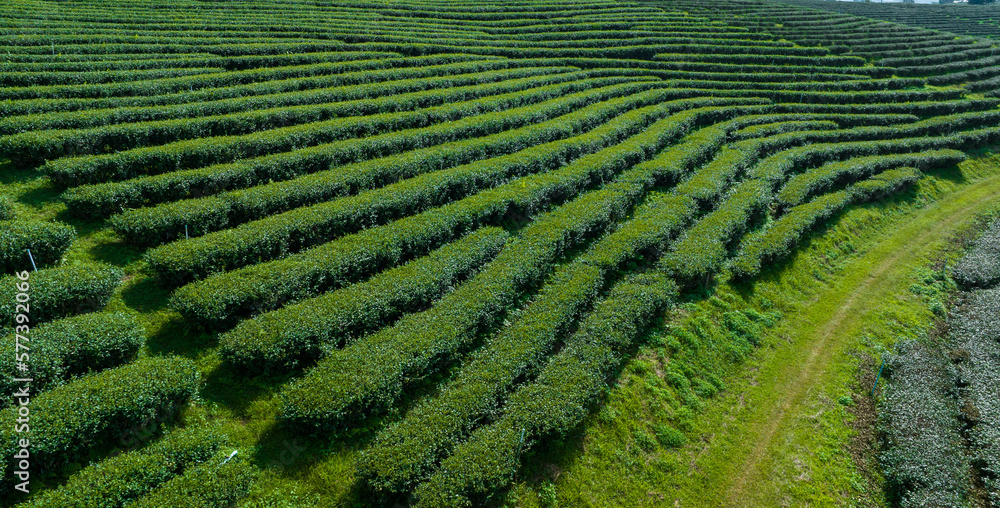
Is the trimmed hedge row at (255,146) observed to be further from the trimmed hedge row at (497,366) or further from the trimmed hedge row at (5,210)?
the trimmed hedge row at (497,366)

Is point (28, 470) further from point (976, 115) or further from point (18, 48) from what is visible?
point (976, 115)

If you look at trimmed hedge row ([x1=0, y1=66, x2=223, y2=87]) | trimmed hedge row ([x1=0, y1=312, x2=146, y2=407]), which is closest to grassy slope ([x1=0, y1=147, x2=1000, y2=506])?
trimmed hedge row ([x1=0, y1=312, x2=146, y2=407])

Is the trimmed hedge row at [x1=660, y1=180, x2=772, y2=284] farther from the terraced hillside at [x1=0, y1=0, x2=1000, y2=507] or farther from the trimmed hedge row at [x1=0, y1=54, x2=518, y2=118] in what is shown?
the trimmed hedge row at [x1=0, y1=54, x2=518, y2=118]

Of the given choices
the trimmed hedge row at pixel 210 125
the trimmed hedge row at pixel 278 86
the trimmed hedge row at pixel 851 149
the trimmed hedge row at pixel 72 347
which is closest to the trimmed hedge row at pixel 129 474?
the trimmed hedge row at pixel 72 347

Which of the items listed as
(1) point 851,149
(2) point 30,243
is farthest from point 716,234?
(2) point 30,243

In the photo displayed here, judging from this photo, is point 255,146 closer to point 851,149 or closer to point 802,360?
point 802,360
